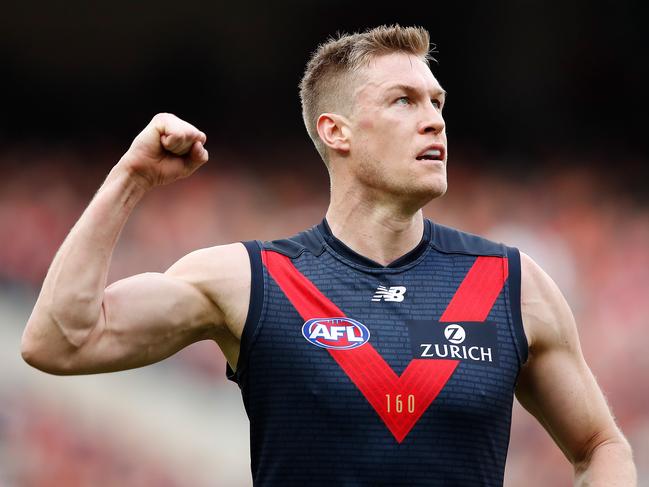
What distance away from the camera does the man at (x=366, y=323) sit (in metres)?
3.48

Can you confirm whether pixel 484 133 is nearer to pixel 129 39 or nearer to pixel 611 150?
pixel 611 150

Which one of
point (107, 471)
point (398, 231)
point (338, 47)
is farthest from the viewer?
point (107, 471)

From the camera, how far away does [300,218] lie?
7.89 m

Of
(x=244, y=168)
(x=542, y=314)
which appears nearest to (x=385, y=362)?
(x=542, y=314)

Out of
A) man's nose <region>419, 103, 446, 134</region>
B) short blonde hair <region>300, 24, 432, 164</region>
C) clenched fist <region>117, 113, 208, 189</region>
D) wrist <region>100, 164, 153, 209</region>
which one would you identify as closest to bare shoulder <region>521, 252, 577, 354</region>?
man's nose <region>419, 103, 446, 134</region>

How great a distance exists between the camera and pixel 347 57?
13.8 ft

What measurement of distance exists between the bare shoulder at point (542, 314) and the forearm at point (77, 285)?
1.40 metres

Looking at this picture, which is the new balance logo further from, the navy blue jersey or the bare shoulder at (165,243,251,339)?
the bare shoulder at (165,243,251,339)

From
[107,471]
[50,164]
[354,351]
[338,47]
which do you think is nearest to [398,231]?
[354,351]

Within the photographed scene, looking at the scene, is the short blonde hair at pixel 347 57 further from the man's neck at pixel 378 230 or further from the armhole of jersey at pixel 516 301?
the armhole of jersey at pixel 516 301

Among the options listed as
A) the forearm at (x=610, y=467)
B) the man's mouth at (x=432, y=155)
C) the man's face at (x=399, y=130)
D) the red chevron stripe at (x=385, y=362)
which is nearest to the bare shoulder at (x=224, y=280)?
the red chevron stripe at (x=385, y=362)

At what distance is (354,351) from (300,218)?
4329 millimetres

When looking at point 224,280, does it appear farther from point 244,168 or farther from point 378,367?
point 244,168

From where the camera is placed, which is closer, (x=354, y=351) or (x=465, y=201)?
(x=354, y=351)
